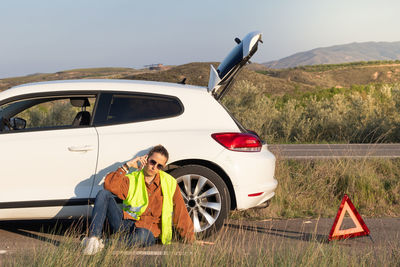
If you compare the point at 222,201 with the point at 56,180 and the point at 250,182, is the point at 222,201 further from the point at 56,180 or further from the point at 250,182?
the point at 56,180

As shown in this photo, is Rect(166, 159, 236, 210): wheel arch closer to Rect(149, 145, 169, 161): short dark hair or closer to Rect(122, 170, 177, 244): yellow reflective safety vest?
Rect(122, 170, 177, 244): yellow reflective safety vest

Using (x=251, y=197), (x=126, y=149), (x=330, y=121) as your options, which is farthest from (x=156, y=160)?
(x=330, y=121)

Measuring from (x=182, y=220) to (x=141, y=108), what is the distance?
141cm

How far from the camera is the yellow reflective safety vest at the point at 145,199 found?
206 inches

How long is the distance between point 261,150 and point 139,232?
5.77ft

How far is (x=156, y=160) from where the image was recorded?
5.14 m

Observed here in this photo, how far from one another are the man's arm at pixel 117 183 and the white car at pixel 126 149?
14.7 inches

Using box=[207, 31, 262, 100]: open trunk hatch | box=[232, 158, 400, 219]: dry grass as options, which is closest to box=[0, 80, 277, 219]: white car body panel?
box=[207, 31, 262, 100]: open trunk hatch

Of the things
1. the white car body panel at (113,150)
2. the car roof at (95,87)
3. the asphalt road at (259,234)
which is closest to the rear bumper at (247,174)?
the white car body panel at (113,150)

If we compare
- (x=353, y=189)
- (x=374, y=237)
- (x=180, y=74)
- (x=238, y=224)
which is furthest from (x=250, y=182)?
(x=180, y=74)

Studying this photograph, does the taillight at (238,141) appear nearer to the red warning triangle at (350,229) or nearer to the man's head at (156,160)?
the man's head at (156,160)

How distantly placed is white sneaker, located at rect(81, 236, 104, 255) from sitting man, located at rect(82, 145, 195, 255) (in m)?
0.41

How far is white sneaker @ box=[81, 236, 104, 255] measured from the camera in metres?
4.47

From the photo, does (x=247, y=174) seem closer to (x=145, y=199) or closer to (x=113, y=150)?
(x=145, y=199)
